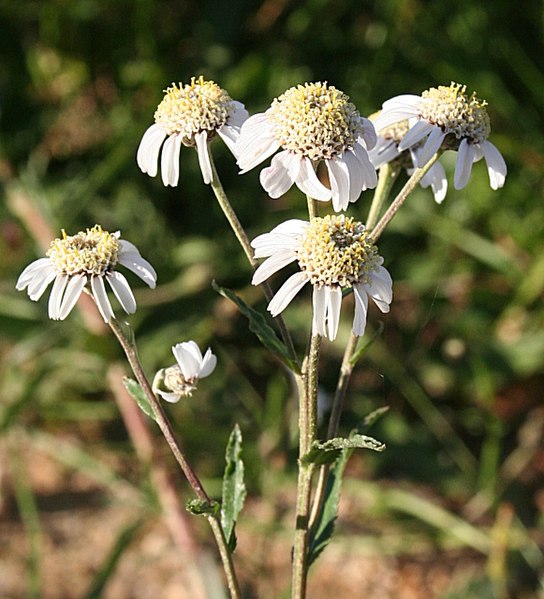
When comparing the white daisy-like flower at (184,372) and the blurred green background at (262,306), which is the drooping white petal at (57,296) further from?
the blurred green background at (262,306)

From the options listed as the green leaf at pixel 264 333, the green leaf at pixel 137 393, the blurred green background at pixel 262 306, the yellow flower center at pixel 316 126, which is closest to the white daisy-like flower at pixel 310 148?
the yellow flower center at pixel 316 126

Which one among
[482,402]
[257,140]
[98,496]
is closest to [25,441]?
[98,496]

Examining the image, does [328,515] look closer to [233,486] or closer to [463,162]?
[233,486]

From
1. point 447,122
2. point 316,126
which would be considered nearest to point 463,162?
point 447,122

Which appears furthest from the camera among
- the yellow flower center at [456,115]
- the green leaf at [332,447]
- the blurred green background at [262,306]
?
the blurred green background at [262,306]

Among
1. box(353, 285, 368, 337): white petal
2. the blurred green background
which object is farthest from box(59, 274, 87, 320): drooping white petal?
the blurred green background

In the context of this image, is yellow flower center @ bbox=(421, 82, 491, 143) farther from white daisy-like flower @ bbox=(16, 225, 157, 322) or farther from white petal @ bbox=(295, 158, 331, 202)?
white daisy-like flower @ bbox=(16, 225, 157, 322)
